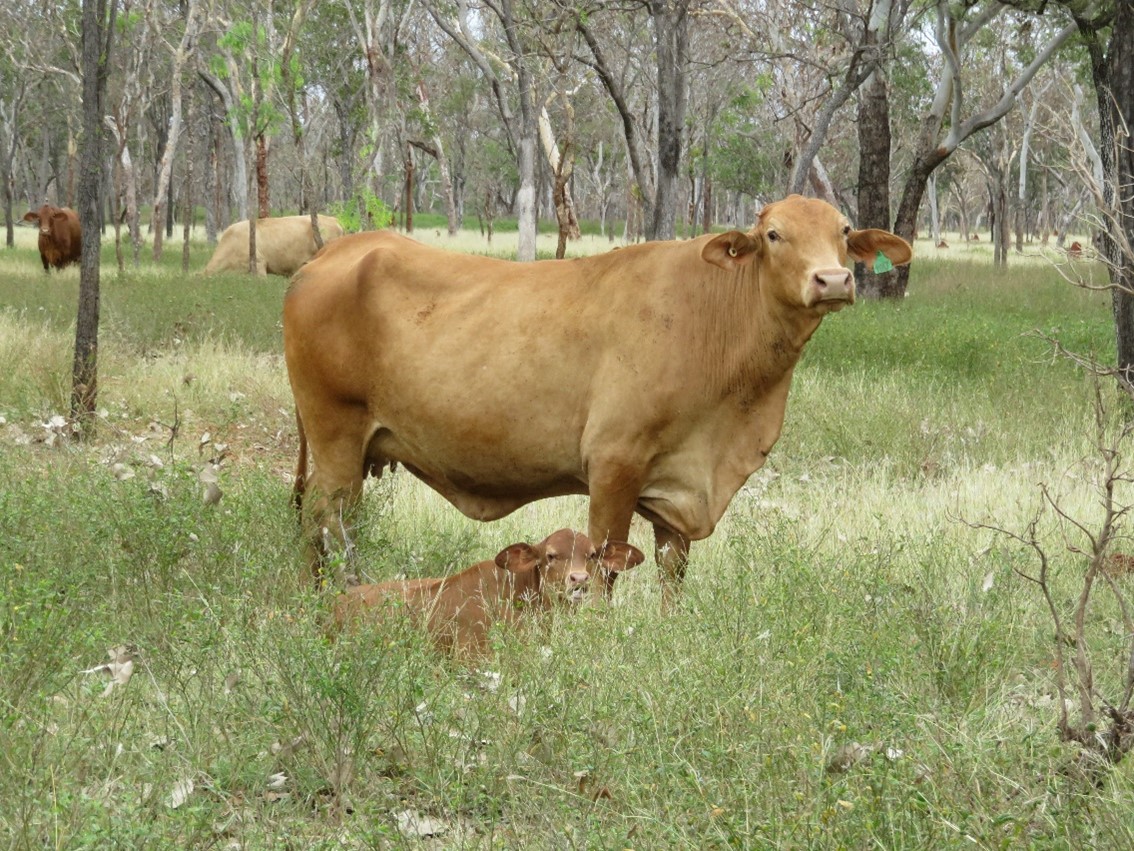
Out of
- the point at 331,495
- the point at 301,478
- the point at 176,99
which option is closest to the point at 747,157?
the point at 176,99

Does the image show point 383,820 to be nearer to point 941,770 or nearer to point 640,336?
point 941,770

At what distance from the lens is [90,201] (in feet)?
29.2

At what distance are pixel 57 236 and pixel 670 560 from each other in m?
19.1

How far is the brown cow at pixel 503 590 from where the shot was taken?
15.7 ft

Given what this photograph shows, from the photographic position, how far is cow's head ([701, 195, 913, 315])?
5090 millimetres

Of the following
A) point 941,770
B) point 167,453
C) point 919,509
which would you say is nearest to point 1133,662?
point 941,770

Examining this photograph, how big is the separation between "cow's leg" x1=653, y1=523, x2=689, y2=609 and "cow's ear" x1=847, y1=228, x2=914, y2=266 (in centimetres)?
147

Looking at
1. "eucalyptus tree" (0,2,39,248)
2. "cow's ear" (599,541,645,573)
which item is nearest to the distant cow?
"eucalyptus tree" (0,2,39,248)

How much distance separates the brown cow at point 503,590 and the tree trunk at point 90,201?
4.60 m

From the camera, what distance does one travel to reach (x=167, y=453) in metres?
8.19

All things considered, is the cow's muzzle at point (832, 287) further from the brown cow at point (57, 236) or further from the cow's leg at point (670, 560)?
the brown cow at point (57, 236)

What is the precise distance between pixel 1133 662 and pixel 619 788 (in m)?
1.47

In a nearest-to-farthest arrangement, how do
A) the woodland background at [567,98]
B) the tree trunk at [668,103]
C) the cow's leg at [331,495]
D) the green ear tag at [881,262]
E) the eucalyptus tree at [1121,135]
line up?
1. the green ear tag at [881,262]
2. the cow's leg at [331,495]
3. the eucalyptus tree at [1121,135]
4. the tree trunk at [668,103]
5. the woodland background at [567,98]

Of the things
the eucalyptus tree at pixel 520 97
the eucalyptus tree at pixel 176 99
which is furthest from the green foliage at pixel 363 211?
the eucalyptus tree at pixel 176 99
